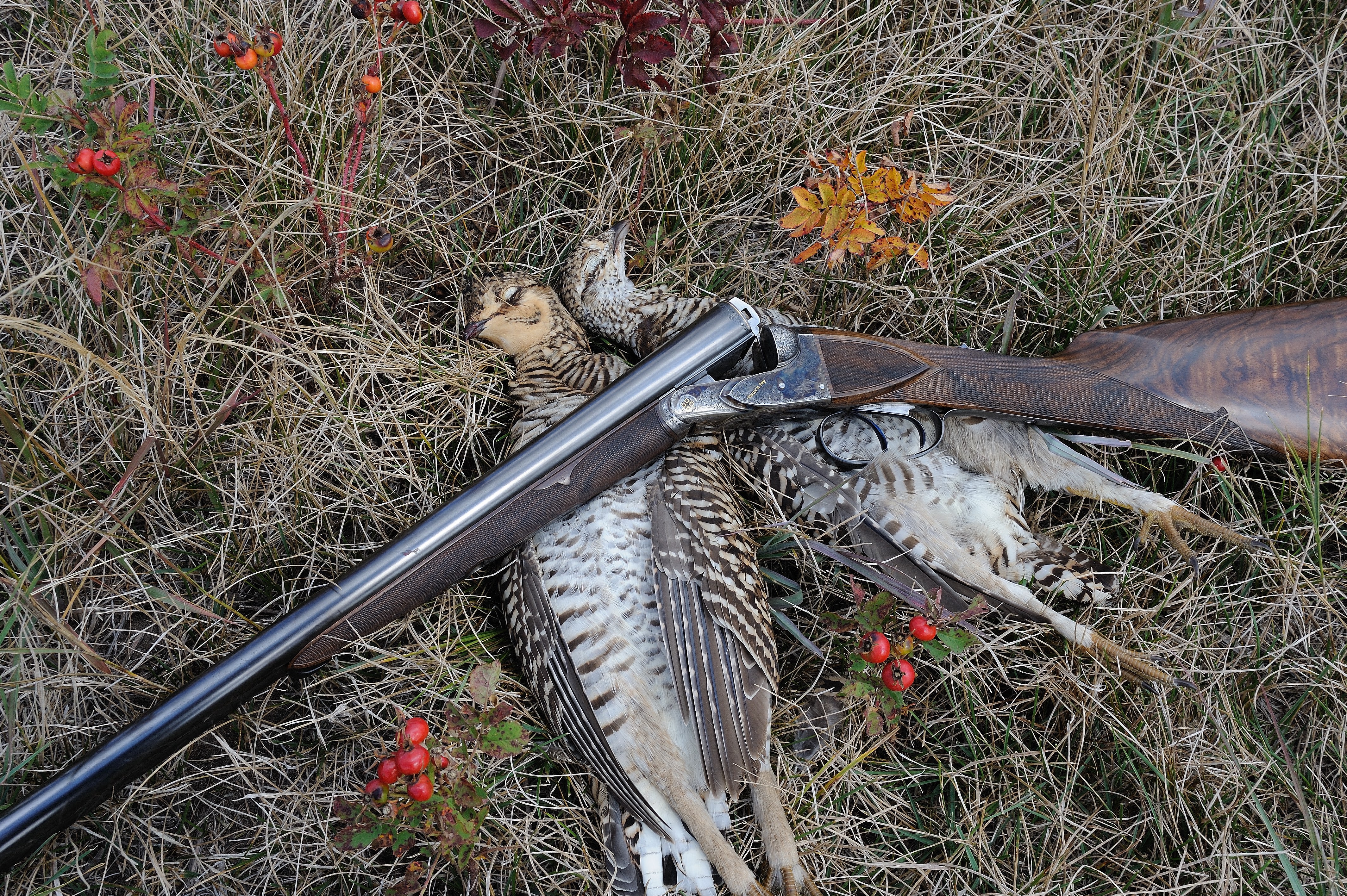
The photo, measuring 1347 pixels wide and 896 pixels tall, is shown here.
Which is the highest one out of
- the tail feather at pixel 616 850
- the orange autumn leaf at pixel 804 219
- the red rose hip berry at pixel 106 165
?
the red rose hip berry at pixel 106 165

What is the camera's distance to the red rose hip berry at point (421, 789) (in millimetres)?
2211

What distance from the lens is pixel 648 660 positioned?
277 centimetres

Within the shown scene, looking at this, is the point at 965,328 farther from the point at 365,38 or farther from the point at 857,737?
the point at 365,38

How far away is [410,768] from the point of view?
2.18 metres

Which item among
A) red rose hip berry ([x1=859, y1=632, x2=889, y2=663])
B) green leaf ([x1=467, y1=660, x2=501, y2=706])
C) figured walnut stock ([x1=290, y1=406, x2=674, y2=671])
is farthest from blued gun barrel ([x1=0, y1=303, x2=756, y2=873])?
red rose hip berry ([x1=859, y1=632, x2=889, y2=663])

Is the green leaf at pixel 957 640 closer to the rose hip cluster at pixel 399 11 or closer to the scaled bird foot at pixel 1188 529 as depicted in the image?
the scaled bird foot at pixel 1188 529

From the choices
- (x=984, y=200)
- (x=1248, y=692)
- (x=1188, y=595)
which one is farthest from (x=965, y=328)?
(x=1248, y=692)

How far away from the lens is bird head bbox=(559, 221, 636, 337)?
3.18 metres

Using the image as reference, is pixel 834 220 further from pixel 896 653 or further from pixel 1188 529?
pixel 1188 529

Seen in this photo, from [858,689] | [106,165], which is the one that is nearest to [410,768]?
[858,689]

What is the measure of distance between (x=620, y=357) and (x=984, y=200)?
164 centimetres

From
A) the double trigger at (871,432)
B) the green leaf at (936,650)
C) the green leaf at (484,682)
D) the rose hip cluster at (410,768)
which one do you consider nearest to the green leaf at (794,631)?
the green leaf at (936,650)

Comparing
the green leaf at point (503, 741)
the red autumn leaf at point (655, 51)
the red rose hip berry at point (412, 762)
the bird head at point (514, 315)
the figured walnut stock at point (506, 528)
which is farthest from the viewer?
the bird head at point (514, 315)

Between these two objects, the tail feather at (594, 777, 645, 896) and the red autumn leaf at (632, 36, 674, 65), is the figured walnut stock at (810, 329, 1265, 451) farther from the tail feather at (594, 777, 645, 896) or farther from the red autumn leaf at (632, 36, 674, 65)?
the tail feather at (594, 777, 645, 896)
